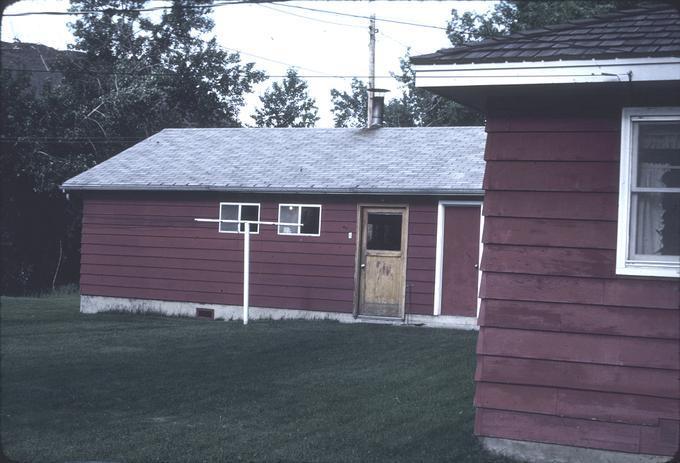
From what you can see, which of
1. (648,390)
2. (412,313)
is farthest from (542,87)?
(412,313)

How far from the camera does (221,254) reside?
58.1 ft

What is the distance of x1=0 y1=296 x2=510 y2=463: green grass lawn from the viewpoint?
22.3 feet

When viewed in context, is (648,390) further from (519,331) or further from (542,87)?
(542,87)

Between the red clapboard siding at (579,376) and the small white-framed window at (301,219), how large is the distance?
1024cm

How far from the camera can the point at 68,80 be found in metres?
28.6

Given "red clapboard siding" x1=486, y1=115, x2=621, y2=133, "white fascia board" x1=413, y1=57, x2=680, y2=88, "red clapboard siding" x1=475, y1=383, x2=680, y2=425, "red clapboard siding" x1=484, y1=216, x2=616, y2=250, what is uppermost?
"white fascia board" x1=413, y1=57, x2=680, y2=88

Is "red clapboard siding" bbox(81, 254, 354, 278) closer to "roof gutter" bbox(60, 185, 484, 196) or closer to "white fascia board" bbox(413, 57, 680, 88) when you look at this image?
"roof gutter" bbox(60, 185, 484, 196)

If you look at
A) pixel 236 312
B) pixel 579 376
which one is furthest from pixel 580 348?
pixel 236 312

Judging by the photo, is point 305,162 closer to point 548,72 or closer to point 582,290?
point 548,72

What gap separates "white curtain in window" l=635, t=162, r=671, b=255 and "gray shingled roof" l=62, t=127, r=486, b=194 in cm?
855

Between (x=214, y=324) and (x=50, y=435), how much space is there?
28.7 ft

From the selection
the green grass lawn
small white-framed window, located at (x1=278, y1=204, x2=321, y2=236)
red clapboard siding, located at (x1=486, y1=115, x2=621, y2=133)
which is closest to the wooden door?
the green grass lawn

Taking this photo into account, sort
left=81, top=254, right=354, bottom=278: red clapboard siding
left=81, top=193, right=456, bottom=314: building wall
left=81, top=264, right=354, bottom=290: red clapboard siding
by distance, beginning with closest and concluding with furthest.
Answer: left=81, top=193, right=456, bottom=314: building wall, left=81, top=264, right=354, bottom=290: red clapboard siding, left=81, top=254, right=354, bottom=278: red clapboard siding

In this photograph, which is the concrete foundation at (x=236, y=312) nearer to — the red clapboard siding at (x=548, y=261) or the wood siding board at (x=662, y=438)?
the red clapboard siding at (x=548, y=261)
